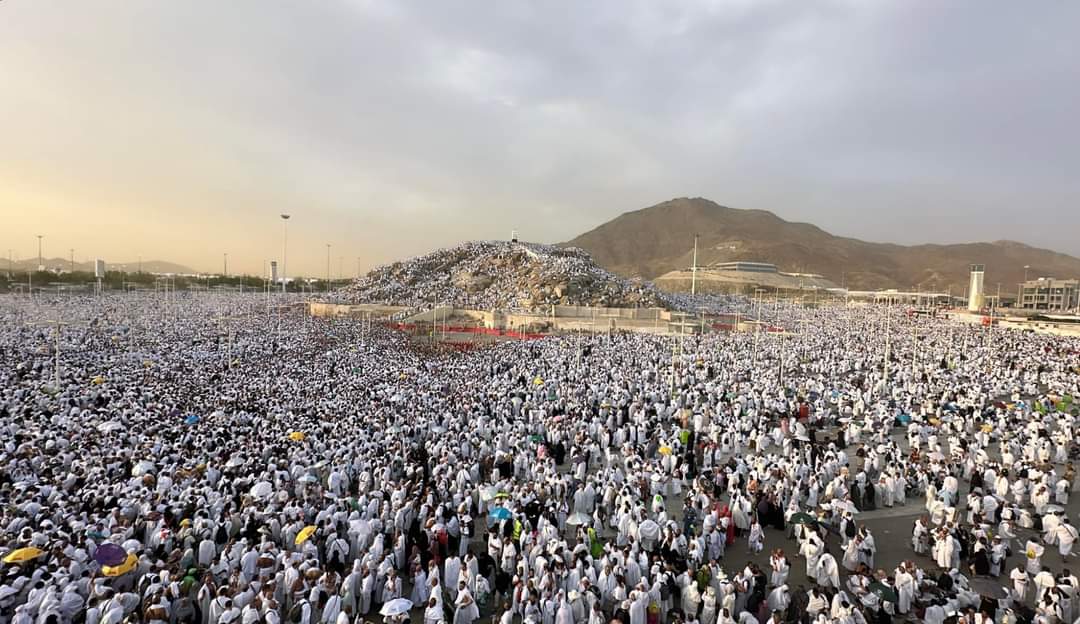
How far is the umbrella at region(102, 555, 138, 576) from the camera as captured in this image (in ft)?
19.9

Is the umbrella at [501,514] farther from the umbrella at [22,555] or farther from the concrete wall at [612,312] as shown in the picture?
the concrete wall at [612,312]

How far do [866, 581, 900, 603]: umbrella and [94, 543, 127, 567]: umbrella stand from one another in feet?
29.0

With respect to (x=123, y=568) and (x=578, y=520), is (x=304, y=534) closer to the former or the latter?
(x=123, y=568)

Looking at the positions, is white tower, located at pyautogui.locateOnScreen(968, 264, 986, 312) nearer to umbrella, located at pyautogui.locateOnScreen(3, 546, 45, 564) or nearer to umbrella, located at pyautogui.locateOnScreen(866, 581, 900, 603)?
umbrella, located at pyautogui.locateOnScreen(866, 581, 900, 603)

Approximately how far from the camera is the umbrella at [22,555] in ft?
20.3

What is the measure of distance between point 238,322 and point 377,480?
109 feet

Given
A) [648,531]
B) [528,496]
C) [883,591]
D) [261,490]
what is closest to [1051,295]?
[883,591]

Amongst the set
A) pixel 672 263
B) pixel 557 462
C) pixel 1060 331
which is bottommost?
pixel 557 462

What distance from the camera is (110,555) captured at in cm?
631

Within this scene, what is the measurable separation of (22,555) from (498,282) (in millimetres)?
50597

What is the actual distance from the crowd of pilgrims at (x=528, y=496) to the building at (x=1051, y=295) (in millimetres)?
63628

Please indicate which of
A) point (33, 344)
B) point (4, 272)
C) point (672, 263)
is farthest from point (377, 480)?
point (672, 263)

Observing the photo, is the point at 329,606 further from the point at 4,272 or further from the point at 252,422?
the point at 4,272

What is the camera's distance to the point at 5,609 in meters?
5.94
